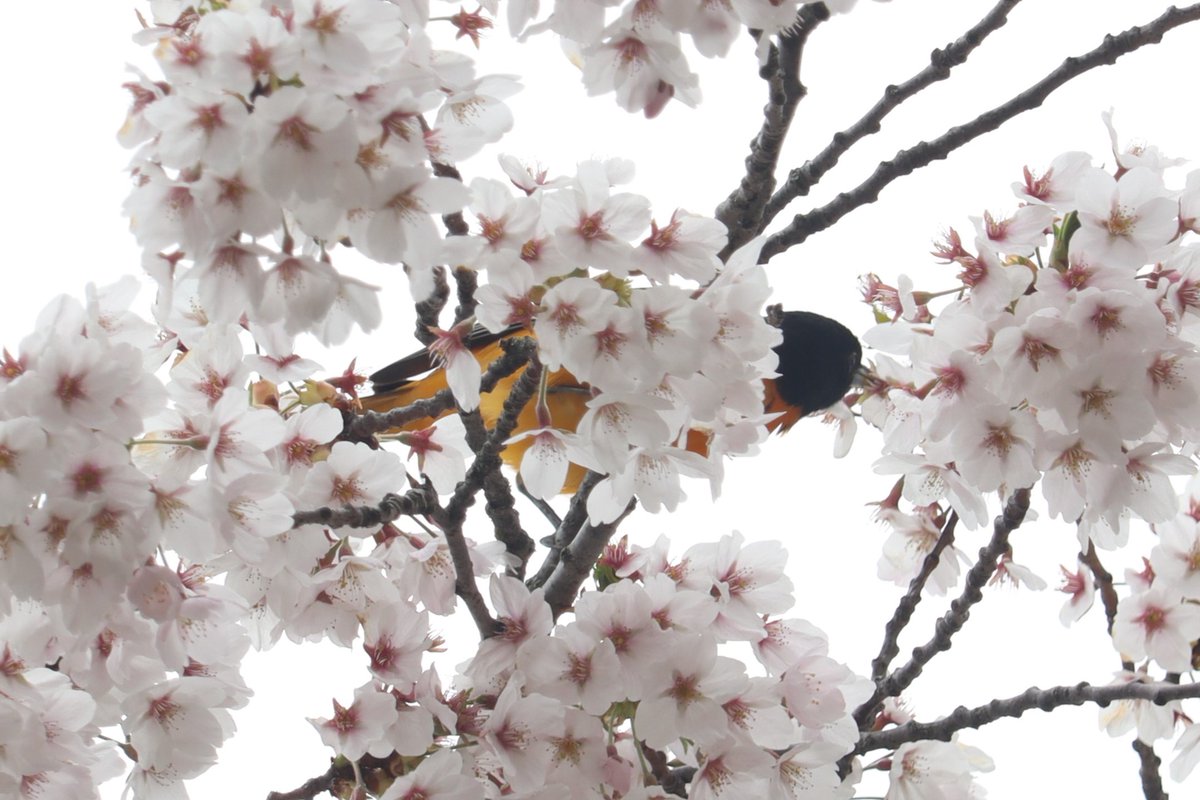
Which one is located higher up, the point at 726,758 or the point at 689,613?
the point at 689,613

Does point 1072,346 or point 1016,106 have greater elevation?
point 1016,106

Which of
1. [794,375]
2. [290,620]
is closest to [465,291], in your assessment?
[290,620]

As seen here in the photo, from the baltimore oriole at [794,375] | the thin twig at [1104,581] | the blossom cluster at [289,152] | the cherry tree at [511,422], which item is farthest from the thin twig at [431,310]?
the baltimore oriole at [794,375]

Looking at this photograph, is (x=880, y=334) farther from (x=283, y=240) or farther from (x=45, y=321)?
(x=45, y=321)

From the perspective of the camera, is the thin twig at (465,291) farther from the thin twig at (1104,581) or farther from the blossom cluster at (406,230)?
the thin twig at (1104,581)

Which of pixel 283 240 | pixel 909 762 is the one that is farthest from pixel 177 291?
pixel 909 762

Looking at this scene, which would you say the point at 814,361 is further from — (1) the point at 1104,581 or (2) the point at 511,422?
(2) the point at 511,422
